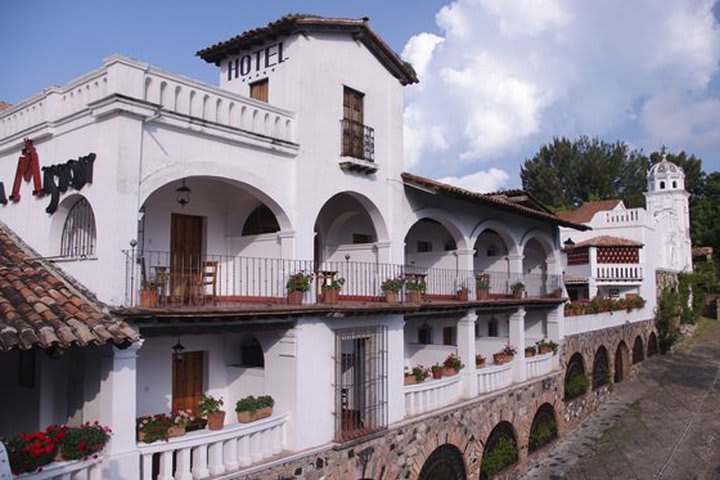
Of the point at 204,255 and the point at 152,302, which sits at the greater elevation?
the point at 204,255

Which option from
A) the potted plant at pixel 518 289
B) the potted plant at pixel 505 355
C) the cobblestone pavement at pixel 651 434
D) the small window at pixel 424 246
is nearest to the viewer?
the cobblestone pavement at pixel 651 434

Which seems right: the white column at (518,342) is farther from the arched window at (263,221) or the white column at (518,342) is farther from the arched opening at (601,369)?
the arched window at (263,221)

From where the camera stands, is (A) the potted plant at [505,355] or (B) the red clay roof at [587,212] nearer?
(A) the potted plant at [505,355]

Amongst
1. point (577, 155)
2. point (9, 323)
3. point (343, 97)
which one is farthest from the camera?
point (577, 155)

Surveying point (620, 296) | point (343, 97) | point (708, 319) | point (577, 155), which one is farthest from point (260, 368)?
point (577, 155)

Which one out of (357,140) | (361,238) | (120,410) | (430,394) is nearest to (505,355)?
(430,394)

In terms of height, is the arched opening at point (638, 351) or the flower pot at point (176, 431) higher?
the flower pot at point (176, 431)

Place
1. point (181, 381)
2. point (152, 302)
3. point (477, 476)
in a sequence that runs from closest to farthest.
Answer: point (152, 302) < point (181, 381) < point (477, 476)

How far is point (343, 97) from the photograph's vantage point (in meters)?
14.0

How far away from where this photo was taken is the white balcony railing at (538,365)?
66.1 feet

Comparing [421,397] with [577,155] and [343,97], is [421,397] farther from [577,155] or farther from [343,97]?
[577,155]

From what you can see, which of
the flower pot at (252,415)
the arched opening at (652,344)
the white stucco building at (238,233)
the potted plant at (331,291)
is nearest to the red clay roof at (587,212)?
the arched opening at (652,344)

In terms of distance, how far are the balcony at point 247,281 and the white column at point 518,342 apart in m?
2.16

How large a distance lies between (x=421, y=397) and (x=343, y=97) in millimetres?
7611
